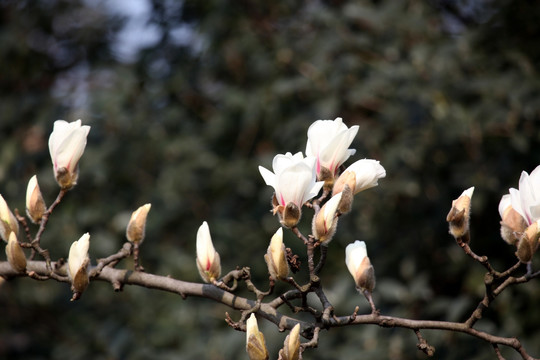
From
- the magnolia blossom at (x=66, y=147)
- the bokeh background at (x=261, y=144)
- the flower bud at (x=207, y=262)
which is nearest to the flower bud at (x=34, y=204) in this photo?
the magnolia blossom at (x=66, y=147)

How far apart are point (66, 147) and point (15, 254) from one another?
0.17 m

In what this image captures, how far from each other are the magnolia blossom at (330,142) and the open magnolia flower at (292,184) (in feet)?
0.17

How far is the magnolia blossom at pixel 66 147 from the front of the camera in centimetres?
89

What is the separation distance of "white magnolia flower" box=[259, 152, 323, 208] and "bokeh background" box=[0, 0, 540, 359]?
968mm

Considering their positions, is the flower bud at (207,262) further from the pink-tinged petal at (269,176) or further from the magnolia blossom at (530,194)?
the magnolia blossom at (530,194)

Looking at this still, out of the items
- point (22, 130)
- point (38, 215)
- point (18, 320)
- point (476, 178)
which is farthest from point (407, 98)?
point (18, 320)

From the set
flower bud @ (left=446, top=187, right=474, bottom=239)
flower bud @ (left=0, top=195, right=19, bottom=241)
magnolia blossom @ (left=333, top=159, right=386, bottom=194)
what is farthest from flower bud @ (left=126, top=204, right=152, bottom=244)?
flower bud @ (left=446, top=187, right=474, bottom=239)

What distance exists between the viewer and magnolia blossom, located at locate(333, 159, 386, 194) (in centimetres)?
82

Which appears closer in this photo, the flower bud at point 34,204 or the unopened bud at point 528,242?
the unopened bud at point 528,242

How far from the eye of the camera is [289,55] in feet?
6.88

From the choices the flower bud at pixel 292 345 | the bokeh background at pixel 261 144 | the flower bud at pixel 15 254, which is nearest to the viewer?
the flower bud at pixel 292 345

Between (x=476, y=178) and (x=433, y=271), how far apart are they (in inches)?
14.1

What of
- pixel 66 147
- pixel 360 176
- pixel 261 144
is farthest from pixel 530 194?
pixel 261 144

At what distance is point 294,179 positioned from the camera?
0.78 metres
